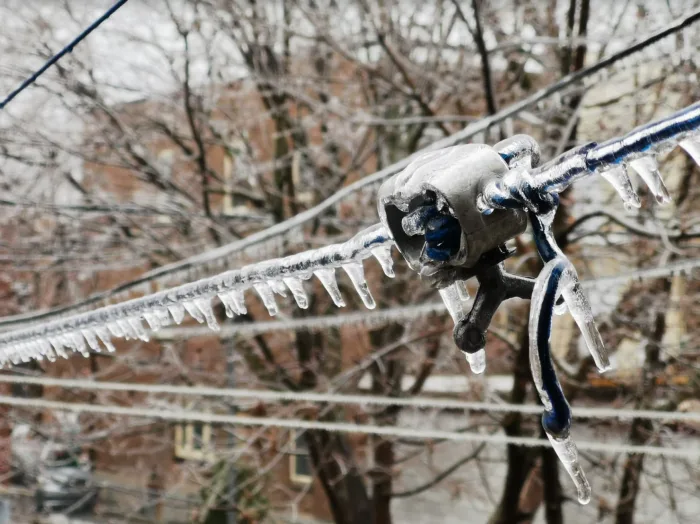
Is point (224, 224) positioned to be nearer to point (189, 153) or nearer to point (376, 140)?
point (189, 153)

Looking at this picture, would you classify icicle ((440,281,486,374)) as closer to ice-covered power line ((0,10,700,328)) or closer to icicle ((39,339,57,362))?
ice-covered power line ((0,10,700,328))

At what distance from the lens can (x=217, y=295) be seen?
1623 mm

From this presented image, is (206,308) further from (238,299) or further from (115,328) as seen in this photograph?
(115,328)

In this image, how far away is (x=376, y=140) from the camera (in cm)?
809

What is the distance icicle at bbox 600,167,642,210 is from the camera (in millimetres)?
856

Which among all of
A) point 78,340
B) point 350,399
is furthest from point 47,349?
point 350,399

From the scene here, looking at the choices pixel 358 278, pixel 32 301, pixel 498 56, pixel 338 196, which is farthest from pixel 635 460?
pixel 32 301

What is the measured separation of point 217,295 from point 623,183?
1018 mm

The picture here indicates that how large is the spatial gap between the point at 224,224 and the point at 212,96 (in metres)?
1.55

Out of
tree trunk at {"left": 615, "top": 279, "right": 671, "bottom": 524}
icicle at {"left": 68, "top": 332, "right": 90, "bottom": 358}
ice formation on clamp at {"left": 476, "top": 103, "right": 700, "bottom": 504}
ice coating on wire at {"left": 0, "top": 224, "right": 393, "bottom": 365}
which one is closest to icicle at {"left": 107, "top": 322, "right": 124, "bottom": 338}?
ice coating on wire at {"left": 0, "top": 224, "right": 393, "bottom": 365}

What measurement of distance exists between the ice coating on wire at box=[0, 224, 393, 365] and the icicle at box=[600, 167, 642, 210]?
0.39 meters

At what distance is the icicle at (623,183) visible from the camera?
856 millimetres

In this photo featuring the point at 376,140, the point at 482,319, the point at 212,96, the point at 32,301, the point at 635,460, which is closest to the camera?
the point at 482,319

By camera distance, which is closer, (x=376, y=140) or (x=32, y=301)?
(x=376, y=140)
